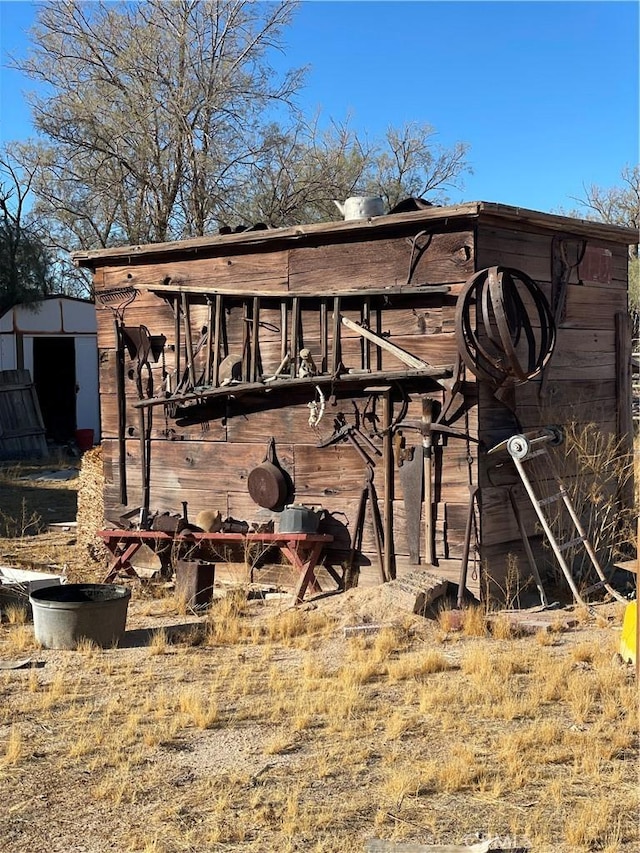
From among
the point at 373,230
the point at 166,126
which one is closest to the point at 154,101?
the point at 166,126

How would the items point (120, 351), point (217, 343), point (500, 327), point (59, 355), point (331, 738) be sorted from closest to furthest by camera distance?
point (331, 738) → point (500, 327) → point (217, 343) → point (120, 351) → point (59, 355)

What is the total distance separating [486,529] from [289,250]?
10.7 ft

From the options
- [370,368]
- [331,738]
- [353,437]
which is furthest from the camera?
[353,437]

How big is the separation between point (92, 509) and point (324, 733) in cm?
666

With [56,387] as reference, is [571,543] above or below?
below

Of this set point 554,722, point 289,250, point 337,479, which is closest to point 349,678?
point 554,722

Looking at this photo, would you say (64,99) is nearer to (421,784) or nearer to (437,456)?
(437,456)

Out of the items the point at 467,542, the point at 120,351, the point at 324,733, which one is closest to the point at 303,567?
the point at 467,542

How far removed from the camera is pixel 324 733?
5953 mm

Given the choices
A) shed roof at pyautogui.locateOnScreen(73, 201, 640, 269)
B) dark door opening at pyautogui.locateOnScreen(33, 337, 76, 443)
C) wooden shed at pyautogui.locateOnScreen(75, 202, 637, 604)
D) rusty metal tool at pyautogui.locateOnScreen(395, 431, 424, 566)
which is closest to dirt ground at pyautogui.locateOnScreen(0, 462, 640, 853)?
rusty metal tool at pyautogui.locateOnScreen(395, 431, 424, 566)

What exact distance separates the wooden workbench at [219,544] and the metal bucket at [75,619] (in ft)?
5.92

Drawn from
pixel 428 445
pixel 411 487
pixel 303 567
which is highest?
pixel 428 445

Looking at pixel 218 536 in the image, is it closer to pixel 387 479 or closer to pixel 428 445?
pixel 387 479

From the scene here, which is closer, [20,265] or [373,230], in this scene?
[373,230]
